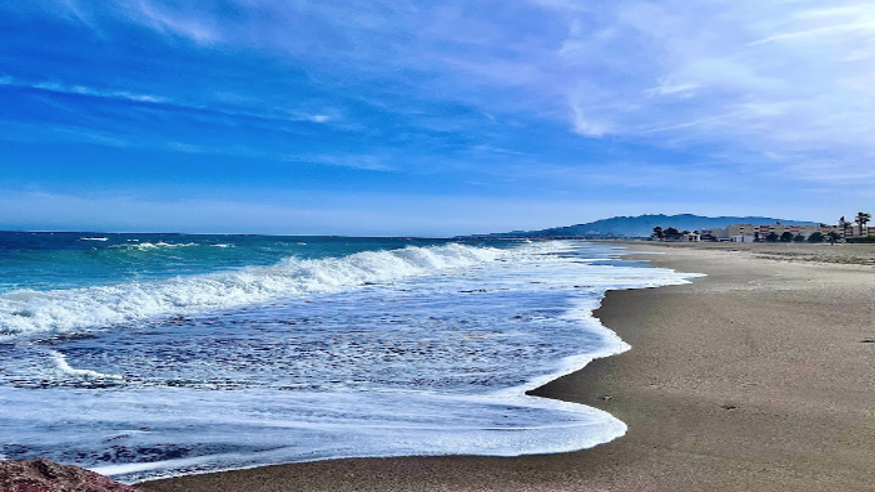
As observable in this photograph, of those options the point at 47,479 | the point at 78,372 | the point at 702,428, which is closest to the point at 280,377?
the point at 78,372

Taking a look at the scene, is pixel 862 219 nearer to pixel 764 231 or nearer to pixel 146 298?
pixel 764 231

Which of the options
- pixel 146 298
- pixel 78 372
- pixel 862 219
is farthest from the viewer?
pixel 862 219

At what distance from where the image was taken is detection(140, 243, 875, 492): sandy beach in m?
3.64

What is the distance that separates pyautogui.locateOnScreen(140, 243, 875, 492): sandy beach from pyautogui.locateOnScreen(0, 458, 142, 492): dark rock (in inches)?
52.3

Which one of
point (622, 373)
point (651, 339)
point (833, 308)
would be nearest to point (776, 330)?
point (651, 339)

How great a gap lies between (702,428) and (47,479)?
4.24m

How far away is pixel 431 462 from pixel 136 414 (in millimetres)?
2746

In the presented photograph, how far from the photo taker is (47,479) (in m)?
2.22

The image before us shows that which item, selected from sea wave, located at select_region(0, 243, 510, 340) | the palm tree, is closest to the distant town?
the palm tree

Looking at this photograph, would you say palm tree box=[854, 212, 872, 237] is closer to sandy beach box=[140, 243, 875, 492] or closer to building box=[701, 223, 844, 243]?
building box=[701, 223, 844, 243]

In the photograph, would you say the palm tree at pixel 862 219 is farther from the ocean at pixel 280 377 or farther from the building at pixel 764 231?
the ocean at pixel 280 377

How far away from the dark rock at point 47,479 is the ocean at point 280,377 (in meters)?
1.53

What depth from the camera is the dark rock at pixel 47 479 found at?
6.88 feet

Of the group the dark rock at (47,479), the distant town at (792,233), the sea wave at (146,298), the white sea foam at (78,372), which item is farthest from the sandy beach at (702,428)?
the distant town at (792,233)
